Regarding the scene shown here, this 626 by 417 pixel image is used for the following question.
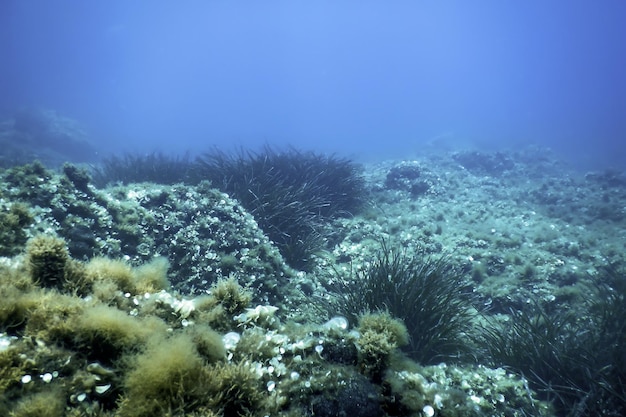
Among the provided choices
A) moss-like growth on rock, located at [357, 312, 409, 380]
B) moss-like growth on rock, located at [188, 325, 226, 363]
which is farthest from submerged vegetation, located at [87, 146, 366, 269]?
moss-like growth on rock, located at [188, 325, 226, 363]

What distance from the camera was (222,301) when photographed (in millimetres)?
3102

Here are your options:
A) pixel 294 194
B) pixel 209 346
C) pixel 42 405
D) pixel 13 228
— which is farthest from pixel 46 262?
pixel 294 194

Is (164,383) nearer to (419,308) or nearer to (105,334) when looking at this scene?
(105,334)

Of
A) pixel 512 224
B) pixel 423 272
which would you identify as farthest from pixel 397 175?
pixel 423 272

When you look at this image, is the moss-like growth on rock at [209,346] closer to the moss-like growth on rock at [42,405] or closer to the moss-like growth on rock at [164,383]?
the moss-like growth on rock at [164,383]

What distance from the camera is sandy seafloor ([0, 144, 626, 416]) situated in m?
2.09

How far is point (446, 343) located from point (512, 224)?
8177 millimetres

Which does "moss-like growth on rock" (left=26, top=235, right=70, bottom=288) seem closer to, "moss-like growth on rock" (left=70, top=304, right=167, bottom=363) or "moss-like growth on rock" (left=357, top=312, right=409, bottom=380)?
"moss-like growth on rock" (left=70, top=304, right=167, bottom=363)

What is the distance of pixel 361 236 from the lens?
946 centimetres

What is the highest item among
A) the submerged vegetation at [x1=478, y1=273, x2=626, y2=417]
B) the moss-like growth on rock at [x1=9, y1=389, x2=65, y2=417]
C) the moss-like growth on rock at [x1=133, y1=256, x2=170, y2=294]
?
the moss-like growth on rock at [x1=9, y1=389, x2=65, y2=417]

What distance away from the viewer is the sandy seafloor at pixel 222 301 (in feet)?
6.86

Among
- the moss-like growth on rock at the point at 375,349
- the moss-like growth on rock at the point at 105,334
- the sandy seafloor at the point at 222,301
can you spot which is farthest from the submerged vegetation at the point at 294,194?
the moss-like growth on rock at the point at 105,334

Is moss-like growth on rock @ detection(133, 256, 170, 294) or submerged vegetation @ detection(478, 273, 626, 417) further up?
moss-like growth on rock @ detection(133, 256, 170, 294)

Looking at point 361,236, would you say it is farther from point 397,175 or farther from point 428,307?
point 397,175
